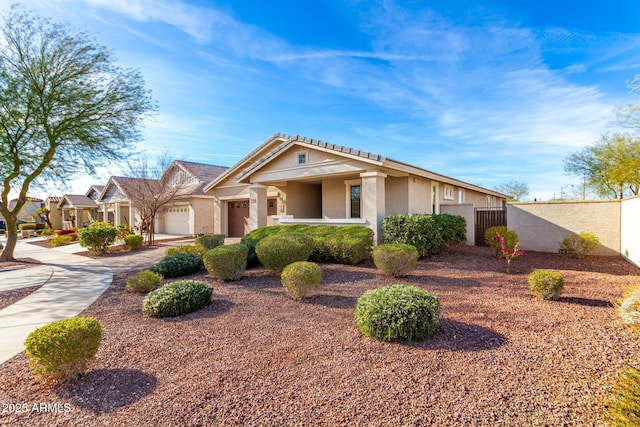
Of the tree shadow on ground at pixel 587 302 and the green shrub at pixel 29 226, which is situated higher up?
the green shrub at pixel 29 226

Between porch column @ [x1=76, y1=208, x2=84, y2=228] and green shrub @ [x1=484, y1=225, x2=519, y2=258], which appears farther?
porch column @ [x1=76, y1=208, x2=84, y2=228]

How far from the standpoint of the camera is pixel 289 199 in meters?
16.4

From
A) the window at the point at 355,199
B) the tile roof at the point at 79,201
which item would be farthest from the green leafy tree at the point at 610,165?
the tile roof at the point at 79,201

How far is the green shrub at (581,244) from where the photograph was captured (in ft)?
35.4

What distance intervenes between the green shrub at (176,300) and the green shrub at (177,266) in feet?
10.6

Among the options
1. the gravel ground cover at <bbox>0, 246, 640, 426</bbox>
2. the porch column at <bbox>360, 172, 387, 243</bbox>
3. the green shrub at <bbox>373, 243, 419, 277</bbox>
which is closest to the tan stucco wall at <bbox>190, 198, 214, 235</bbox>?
the porch column at <bbox>360, 172, 387, 243</bbox>

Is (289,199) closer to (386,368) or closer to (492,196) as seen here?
(386,368)

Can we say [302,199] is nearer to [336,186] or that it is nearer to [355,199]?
[336,186]

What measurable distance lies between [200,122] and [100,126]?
14.3 ft

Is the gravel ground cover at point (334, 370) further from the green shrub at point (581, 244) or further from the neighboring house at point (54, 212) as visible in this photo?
the neighboring house at point (54, 212)

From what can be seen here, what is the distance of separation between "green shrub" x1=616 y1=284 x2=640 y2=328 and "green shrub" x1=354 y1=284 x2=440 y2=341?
9.21ft

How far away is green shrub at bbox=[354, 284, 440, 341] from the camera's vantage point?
4.23 meters

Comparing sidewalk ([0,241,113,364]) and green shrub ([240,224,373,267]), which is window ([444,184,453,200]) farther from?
sidewalk ([0,241,113,364])

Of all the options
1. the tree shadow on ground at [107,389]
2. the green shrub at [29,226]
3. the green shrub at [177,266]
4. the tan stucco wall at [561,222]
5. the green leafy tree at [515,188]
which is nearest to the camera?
the tree shadow on ground at [107,389]
